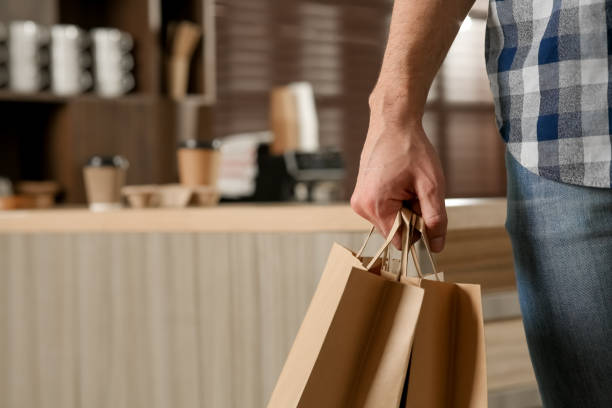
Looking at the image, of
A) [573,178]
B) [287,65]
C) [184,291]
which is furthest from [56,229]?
[287,65]

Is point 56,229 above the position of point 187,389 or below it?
above

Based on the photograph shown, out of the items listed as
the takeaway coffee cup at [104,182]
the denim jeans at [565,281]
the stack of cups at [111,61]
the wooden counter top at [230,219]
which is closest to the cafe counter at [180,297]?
the wooden counter top at [230,219]

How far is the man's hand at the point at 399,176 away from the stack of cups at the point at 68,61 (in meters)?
2.49

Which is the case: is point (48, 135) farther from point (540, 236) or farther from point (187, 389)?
point (540, 236)

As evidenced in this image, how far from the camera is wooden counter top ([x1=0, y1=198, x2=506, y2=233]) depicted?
1342 millimetres

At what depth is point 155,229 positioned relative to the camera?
1563 millimetres

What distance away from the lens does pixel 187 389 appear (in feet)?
5.00

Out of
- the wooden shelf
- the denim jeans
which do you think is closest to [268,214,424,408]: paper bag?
the denim jeans

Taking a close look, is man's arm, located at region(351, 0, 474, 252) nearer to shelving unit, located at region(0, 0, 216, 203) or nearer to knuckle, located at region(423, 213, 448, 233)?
knuckle, located at region(423, 213, 448, 233)

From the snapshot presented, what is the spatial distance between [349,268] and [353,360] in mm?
84

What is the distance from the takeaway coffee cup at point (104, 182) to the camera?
206cm

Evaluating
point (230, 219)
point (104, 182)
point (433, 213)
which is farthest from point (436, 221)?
point (104, 182)

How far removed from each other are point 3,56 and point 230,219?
1.90 meters

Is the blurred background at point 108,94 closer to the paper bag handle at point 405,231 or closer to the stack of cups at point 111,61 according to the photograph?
the stack of cups at point 111,61
